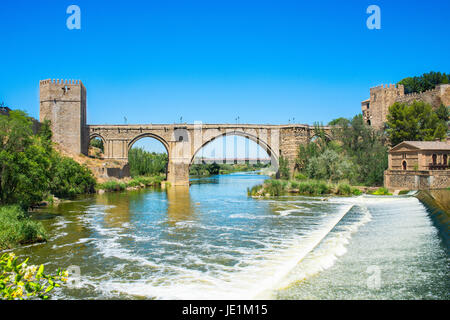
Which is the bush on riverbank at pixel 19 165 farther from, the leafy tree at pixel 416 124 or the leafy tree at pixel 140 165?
the leafy tree at pixel 416 124

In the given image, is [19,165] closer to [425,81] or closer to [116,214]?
[116,214]

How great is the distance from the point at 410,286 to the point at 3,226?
9.74 metres

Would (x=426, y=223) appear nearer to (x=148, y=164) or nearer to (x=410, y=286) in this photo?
(x=410, y=286)

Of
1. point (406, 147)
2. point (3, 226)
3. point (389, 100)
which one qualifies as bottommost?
point (3, 226)

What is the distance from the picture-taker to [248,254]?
891 centimetres

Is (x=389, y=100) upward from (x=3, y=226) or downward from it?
upward

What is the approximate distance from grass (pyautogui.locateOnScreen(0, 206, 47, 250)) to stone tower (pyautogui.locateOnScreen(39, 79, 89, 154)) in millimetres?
25345

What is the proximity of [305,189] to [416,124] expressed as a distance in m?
12.0

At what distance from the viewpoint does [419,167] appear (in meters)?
22.1

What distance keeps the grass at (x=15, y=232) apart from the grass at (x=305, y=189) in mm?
15530

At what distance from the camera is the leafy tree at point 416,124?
95.7ft

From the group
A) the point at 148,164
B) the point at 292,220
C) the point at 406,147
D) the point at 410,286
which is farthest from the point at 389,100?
the point at 410,286
